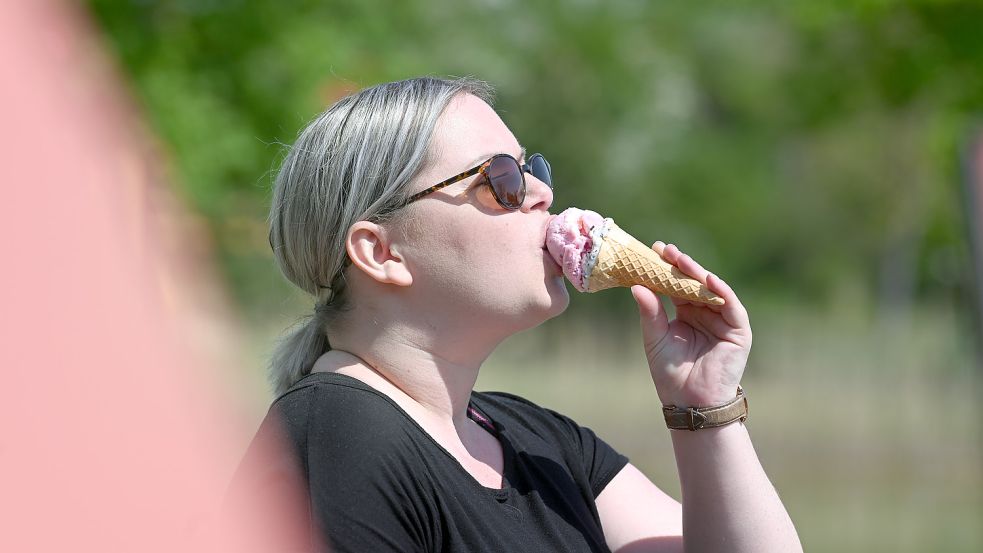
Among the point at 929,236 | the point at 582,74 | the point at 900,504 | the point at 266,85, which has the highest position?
the point at 582,74

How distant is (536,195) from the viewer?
2316 mm

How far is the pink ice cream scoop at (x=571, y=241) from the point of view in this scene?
2.26 m

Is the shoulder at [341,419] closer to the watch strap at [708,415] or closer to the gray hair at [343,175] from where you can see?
the gray hair at [343,175]

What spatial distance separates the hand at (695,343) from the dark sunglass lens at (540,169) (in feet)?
0.95

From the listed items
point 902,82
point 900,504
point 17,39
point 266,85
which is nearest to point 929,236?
point 902,82

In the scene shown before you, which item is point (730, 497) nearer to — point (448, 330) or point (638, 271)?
point (638, 271)

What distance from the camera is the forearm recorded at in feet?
7.55

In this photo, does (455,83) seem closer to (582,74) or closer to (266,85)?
(266,85)

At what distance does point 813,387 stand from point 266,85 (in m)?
7.78

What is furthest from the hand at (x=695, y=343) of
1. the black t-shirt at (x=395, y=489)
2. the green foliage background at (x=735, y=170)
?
the green foliage background at (x=735, y=170)

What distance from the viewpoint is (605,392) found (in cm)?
1384

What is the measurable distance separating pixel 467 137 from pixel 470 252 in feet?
0.86

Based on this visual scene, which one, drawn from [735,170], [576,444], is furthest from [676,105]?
[576,444]

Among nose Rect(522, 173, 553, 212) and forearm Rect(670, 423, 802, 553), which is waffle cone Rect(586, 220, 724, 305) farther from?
forearm Rect(670, 423, 802, 553)
